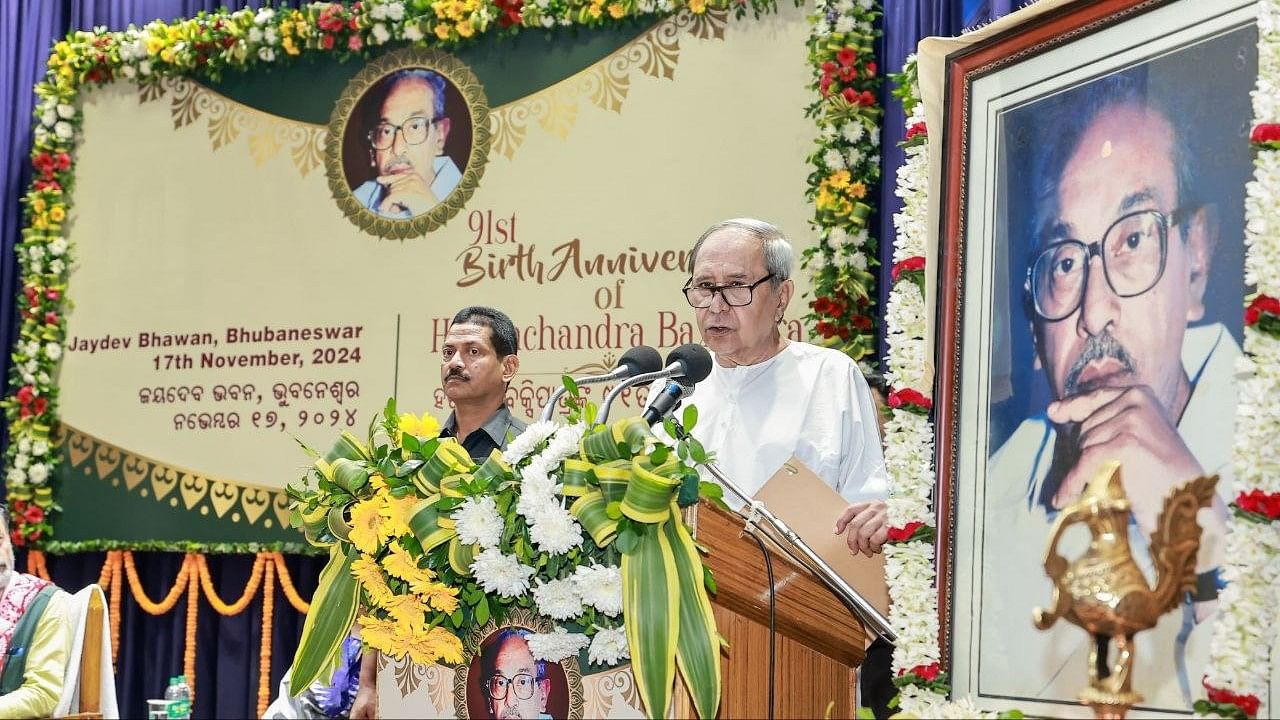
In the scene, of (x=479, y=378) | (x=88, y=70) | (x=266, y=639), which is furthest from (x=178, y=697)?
(x=88, y=70)

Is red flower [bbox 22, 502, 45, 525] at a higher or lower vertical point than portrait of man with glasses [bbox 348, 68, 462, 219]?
lower

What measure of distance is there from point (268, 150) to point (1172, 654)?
4.83 m

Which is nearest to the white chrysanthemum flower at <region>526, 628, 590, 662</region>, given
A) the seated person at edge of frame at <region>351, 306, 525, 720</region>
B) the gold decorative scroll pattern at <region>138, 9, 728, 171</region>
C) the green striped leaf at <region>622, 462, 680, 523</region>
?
the green striped leaf at <region>622, 462, 680, 523</region>

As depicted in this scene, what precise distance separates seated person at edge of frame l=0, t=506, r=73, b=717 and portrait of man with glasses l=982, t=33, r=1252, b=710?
3.25m

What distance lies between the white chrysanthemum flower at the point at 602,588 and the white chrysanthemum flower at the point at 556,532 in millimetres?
40

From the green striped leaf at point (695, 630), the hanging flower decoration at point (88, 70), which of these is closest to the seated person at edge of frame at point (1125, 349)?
the green striped leaf at point (695, 630)

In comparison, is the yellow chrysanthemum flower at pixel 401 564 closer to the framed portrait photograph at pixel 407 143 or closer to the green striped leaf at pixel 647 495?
the green striped leaf at pixel 647 495

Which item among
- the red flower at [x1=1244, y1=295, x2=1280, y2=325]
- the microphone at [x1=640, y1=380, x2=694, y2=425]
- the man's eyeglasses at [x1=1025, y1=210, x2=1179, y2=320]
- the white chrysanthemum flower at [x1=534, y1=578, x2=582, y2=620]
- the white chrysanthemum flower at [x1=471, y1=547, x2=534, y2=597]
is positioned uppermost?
the man's eyeglasses at [x1=1025, y1=210, x2=1179, y2=320]

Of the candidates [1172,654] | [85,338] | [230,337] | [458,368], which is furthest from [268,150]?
[1172,654]

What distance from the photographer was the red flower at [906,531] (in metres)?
2.20

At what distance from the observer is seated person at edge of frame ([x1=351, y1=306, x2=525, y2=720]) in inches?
156

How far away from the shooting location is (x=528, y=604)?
2031 mm

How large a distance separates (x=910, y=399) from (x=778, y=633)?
448 millimetres

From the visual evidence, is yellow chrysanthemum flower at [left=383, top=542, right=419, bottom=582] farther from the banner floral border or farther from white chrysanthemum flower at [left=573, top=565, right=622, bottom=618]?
the banner floral border
